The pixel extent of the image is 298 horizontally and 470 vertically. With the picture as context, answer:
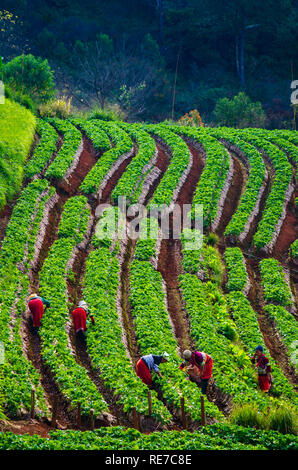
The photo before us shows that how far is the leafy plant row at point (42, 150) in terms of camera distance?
38219mm

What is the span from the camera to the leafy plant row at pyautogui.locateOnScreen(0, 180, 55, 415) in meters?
20.3

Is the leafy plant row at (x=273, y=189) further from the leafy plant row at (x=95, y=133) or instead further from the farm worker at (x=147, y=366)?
the farm worker at (x=147, y=366)

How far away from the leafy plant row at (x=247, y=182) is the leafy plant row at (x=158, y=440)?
18.3m

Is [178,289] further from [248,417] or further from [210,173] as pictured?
[210,173]

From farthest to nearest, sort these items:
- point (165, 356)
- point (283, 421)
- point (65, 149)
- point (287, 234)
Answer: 1. point (65, 149)
2. point (287, 234)
3. point (165, 356)
4. point (283, 421)

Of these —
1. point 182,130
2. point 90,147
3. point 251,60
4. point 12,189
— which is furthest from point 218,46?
point 12,189

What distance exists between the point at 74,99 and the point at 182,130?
2584 centimetres

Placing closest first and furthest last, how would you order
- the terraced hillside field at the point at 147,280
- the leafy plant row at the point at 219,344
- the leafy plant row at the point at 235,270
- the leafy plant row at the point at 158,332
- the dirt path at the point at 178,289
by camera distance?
1. the terraced hillside field at the point at 147,280
2. the leafy plant row at the point at 158,332
3. the leafy plant row at the point at 219,344
4. the dirt path at the point at 178,289
5. the leafy plant row at the point at 235,270

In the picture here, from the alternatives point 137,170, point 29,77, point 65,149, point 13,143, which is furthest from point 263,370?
point 29,77

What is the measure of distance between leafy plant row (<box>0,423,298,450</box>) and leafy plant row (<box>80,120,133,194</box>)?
21.1 metres

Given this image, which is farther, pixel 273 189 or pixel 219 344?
pixel 273 189

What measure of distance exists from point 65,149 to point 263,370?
2393 cm

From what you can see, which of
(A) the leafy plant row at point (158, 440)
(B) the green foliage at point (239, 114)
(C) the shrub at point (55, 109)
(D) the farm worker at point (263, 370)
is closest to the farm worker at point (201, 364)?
(D) the farm worker at point (263, 370)

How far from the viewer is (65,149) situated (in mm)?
41812
